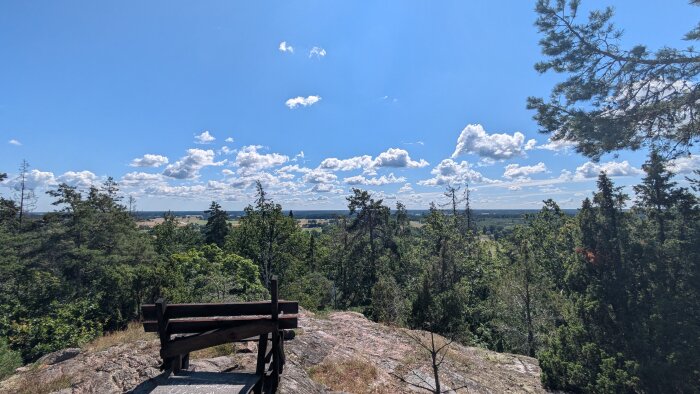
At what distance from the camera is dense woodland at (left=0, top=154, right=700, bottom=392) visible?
1537 cm

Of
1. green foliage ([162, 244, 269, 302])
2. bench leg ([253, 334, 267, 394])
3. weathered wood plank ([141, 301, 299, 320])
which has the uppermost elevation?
weathered wood plank ([141, 301, 299, 320])

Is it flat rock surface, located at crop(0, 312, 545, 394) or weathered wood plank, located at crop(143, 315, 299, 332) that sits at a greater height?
weathered wood plank, located at crop(143, 315, 299, 332)

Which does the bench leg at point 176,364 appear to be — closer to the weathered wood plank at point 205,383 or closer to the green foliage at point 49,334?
the weathered wood plank at point 205,383

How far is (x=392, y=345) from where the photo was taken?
13.0 meters

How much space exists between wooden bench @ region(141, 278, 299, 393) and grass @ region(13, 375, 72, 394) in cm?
386

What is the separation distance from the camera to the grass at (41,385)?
669 cm

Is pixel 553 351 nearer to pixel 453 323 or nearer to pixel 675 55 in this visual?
pixel 453 323

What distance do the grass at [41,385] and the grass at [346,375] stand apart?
5124 mm

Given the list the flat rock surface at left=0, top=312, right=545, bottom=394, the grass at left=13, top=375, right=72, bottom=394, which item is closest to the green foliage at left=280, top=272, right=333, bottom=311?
the flat rock surface at left=0, top=312, right=545, bottom=394

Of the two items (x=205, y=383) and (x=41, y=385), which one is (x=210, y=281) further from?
(x=205, y=383)

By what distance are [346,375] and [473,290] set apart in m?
28.2

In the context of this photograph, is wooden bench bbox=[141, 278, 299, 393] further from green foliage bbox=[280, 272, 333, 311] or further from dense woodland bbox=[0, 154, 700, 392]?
green foliage bbox=[280, 272, 333, 311]

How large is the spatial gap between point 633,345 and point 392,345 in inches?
450

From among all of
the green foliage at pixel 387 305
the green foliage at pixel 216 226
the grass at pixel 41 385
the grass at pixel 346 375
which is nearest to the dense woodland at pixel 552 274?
the green foliage at pixel 387 305
